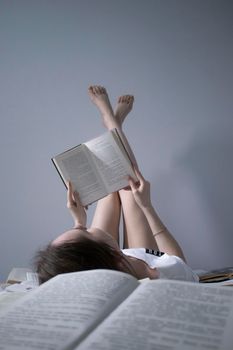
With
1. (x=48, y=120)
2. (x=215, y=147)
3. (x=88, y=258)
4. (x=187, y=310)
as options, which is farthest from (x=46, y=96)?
(x=187, y=310)

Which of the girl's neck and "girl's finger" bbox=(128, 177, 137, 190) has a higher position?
"girl's finger" bbox=(128, 177, 137, 190)

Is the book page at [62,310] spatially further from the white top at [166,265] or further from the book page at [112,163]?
the book page at [112,163]

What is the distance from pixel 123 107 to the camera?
4.49 feet

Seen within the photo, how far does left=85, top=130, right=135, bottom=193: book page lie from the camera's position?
1.17 m

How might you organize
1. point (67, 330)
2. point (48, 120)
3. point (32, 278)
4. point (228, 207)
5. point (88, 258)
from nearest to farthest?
point (67, 330) → point (88, 258) → point (32, 278) → point (228, 207) → point (48, 120)

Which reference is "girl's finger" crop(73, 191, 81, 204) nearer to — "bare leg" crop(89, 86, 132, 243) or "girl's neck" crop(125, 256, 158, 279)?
"bare leg" crop(89, 86, 132, 243)

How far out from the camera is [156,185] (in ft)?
4.80

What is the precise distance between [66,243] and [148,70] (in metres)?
0.91

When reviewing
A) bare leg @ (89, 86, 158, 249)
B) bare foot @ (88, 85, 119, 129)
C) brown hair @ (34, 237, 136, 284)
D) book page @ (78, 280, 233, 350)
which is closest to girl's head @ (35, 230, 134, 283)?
brown hair @ (34, 237, 136, 284)

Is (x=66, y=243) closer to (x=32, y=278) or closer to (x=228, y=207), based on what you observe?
(x=32, y=278)

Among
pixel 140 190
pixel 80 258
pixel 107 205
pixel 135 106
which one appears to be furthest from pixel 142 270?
pixel 135 106

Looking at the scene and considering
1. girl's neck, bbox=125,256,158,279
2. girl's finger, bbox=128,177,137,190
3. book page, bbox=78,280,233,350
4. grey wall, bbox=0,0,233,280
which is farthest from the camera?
grey wall, bbox=0,0,233,280

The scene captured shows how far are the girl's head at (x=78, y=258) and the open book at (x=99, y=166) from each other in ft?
1.20

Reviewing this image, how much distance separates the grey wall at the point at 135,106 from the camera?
1.43 metres
